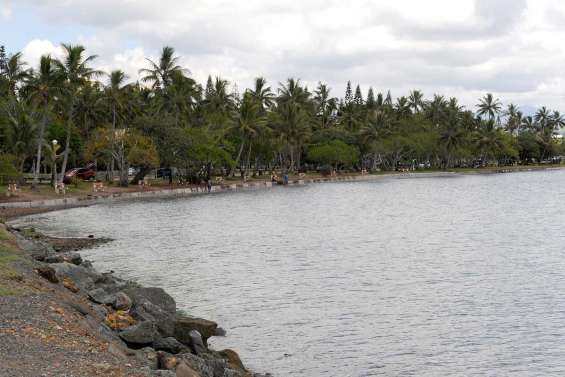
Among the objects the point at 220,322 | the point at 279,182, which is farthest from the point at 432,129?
the point at 220,322

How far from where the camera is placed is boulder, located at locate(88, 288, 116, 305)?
17.7 m

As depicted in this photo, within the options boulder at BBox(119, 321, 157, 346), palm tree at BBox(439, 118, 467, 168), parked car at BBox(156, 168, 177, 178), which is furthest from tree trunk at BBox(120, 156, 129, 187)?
palm tree at BBox(439, 118, 467, 168)

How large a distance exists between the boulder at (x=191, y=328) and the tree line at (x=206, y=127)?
136 feet

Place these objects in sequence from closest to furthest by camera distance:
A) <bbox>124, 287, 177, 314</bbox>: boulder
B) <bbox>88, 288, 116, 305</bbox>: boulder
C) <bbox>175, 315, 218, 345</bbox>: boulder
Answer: <bbox>175, 315, 218, 345</bbox>: boulder → <bbox>88, 288, 116, 305</bbox>: boulder → <bbox>124, 287, 177, 314</bbox>: boulder

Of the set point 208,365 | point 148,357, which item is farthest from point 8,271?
point 208,365

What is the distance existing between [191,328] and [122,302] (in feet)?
7.29

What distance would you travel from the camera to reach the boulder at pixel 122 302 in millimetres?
17578

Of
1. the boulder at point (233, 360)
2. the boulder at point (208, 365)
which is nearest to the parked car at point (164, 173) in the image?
the boulder at point (233, 360)

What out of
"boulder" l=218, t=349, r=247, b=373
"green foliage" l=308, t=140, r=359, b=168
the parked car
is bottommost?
"boulder" l=218, t=349, r=247, b=373

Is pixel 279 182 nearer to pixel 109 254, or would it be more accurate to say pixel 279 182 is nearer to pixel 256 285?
pixel 109 254

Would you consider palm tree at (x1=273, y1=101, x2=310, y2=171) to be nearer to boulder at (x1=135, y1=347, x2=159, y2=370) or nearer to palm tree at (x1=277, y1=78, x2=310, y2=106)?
palm tree at (x1=277, y1=78, x2=310, y2=106)

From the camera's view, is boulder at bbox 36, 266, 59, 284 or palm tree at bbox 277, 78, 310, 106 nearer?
boulder at bbox 36, 266, 59, 284

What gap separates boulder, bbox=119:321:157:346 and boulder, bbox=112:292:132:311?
10.9 ft

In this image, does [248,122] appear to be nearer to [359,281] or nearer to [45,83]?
[45,83]
